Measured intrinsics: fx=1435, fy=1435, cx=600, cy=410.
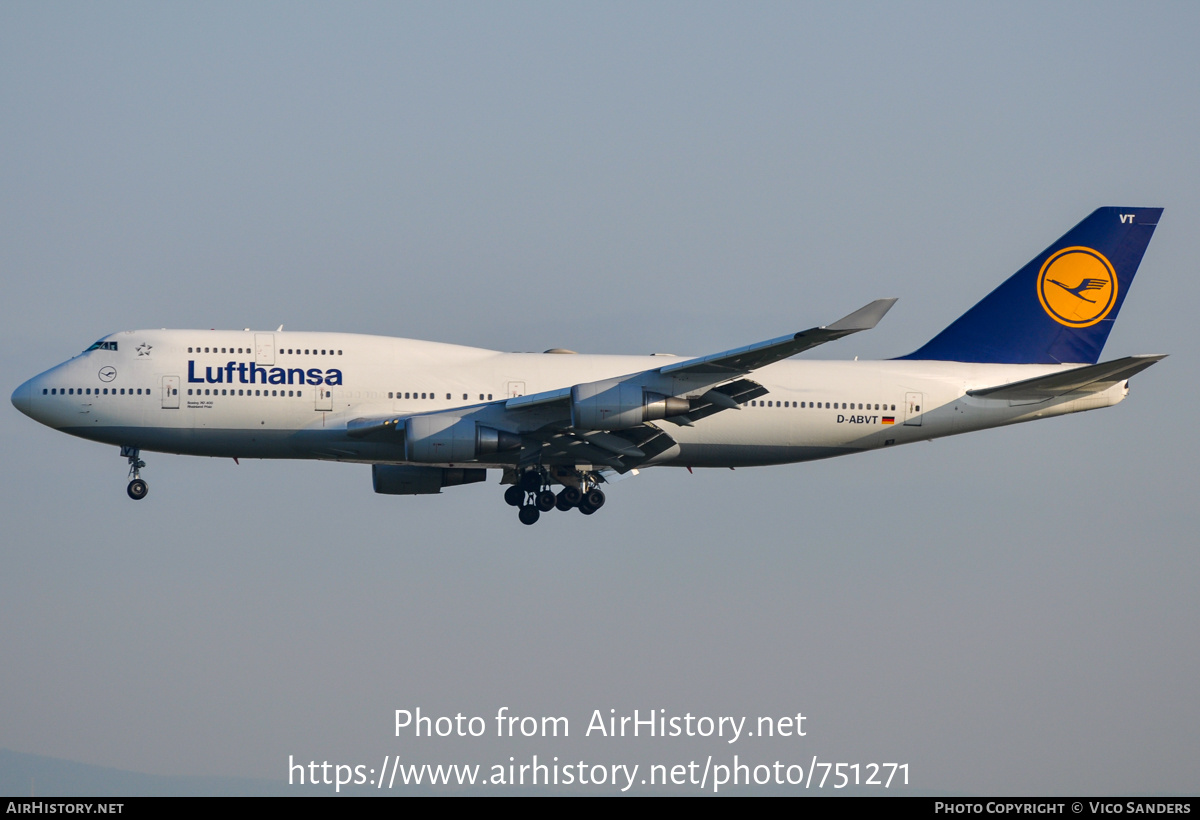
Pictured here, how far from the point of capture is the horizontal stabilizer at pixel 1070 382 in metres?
41.4

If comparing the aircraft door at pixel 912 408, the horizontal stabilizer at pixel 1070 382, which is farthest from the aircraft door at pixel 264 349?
the horizontal stabilizer at pixel 1070 382

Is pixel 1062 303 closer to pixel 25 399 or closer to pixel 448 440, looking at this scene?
pixel 448 440

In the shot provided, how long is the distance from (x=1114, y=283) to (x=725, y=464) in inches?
595

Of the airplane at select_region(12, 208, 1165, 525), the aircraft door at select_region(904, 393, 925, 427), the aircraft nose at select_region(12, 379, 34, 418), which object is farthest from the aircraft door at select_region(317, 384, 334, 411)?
the aircraft door at select_region(904, 393, 925, 427)

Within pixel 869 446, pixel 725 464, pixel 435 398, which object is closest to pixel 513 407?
pixel 435 398

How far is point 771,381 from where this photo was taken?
4462 centimetres

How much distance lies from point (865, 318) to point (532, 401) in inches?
405

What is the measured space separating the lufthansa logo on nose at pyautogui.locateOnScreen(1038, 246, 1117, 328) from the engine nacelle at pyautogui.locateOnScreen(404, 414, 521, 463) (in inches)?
774

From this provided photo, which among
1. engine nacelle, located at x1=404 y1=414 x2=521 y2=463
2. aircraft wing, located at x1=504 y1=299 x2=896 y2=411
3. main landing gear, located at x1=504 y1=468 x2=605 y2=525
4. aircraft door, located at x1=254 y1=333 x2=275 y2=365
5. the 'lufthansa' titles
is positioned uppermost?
aircraft door, located at x1=254 y1=333 x2=275 y2=365

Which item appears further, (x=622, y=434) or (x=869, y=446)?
(x=869, y=446)

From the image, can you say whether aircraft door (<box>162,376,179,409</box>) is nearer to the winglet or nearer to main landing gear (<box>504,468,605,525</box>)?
main landing gear (<box>504,468,605,525</box>)

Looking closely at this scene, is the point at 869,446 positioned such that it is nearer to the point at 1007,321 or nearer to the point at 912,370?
the point at 912,370

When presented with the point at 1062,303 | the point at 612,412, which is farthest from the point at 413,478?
the point at 1062,303

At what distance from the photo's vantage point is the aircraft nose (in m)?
42.6
